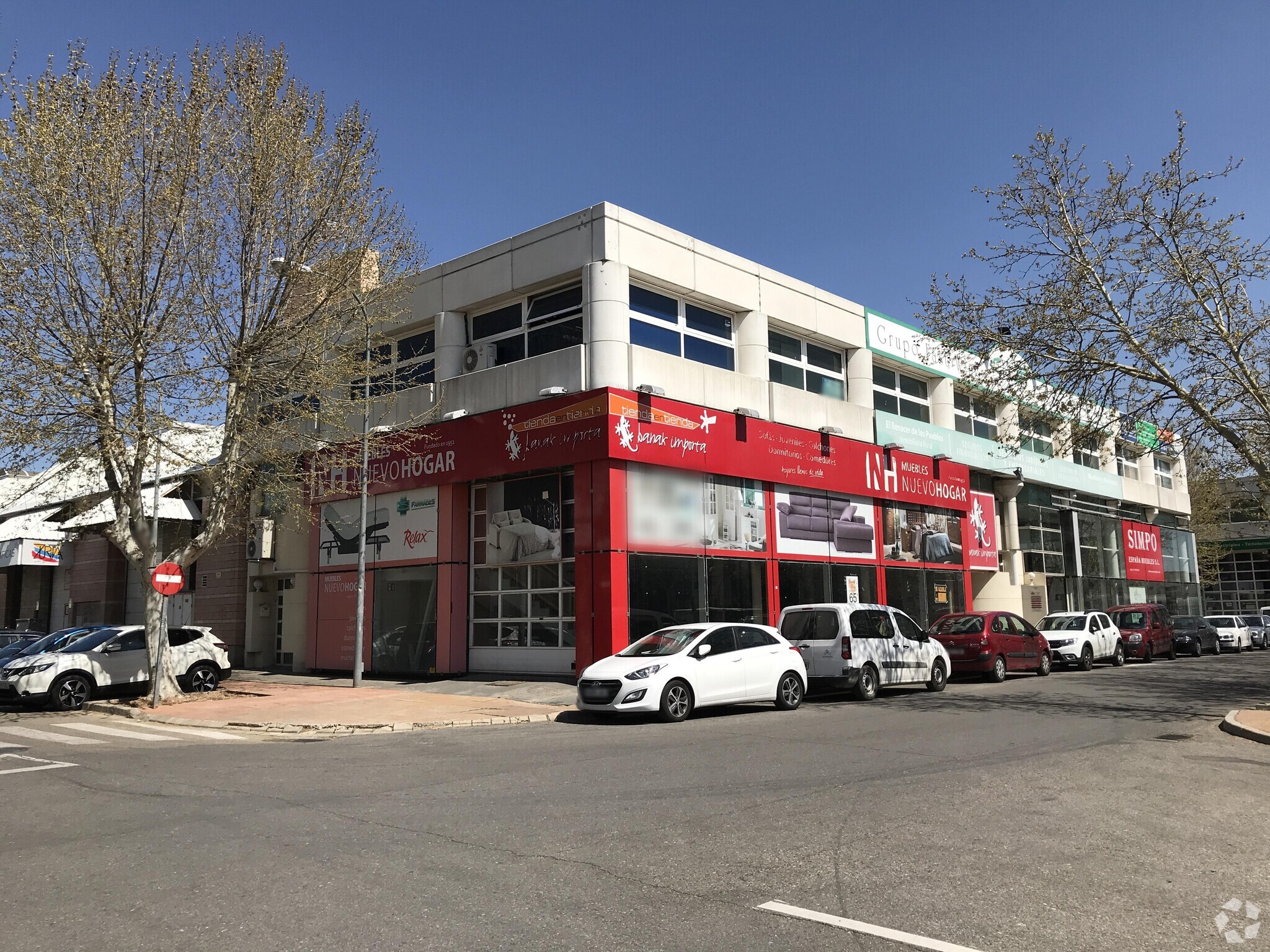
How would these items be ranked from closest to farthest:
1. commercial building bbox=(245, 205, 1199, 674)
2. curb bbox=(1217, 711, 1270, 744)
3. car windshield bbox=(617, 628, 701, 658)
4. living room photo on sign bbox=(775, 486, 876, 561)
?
curb bbox=(1217, 711, 1270, 744) → car windshield bbox=(617, 628, 701, 658) → commercial building bbox=(245, 205, 1199, 674) → living room photo on sign bbox=(775, 486, 876, 561)

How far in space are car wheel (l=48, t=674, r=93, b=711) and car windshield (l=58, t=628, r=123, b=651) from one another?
2.19 feet

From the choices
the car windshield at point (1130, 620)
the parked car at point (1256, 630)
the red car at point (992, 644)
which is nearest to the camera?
the red car at point (992, 644)

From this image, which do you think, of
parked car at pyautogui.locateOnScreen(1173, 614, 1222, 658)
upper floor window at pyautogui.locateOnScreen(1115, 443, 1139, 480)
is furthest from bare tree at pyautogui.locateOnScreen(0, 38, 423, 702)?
upper floor window at pyautogui.locateOnScreen(1115, 443, 1139, 480)

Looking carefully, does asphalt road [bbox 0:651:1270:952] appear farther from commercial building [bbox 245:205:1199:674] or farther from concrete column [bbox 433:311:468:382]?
concrete column [bbox 433:311:468:382]

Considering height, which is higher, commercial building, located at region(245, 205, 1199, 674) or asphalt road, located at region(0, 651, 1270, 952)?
commercial building, located at region(245, 205, 1199, 674)

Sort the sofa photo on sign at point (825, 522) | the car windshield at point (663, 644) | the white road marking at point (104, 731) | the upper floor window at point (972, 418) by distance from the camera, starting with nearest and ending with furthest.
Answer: the white road marking at point (104, 731) < the car windshield at point (663, 644) < the sofa photo on sign at point (825, 522) < the upper floor window at point (972, 418)

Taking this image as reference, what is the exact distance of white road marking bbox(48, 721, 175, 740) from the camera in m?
14.1

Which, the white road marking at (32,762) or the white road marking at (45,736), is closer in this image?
the white road marking at (32,762)

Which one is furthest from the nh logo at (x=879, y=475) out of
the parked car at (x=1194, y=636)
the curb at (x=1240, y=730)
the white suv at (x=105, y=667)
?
the white suv at (x=105, y=667)

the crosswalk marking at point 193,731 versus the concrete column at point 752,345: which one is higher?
the concrete column at point 752,345

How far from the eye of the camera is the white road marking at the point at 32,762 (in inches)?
414

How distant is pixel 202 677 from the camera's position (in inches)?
831

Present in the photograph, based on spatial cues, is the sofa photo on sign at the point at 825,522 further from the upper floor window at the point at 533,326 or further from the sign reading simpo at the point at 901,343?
the upper floor window at the point at 533,326

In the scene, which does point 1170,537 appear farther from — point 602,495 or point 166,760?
point 166,760
